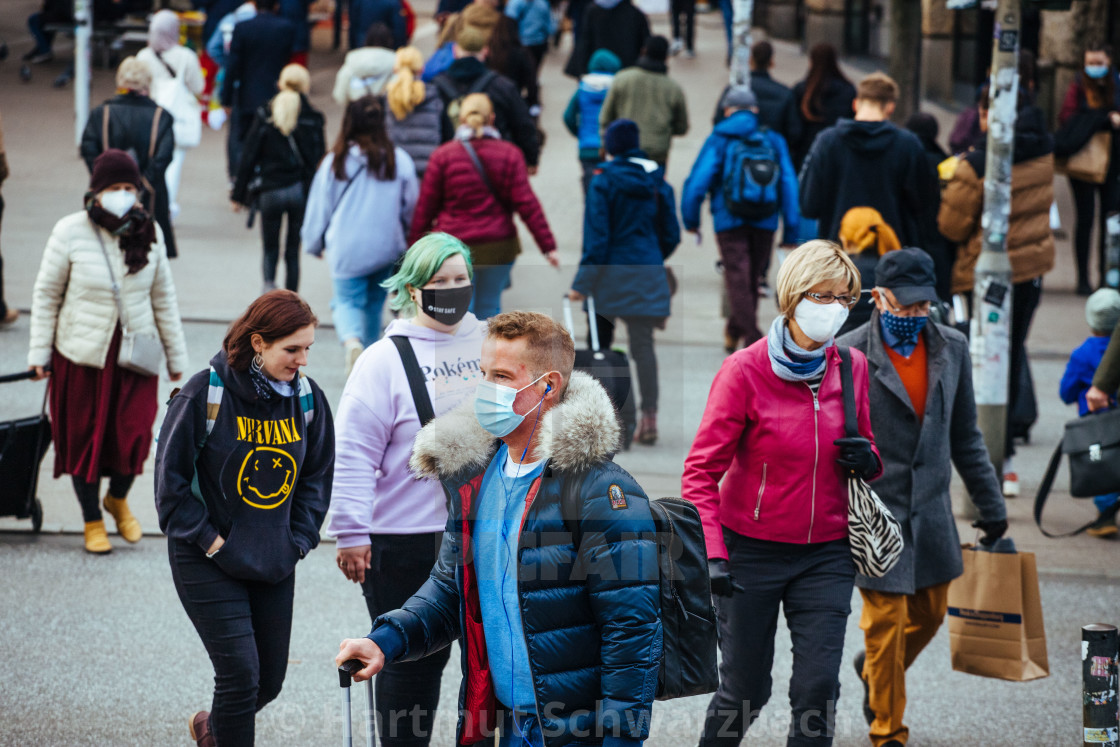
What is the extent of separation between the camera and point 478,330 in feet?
16.0

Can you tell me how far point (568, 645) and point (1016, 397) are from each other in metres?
6.66

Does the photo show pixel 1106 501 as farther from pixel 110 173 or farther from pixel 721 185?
pixel 110 173

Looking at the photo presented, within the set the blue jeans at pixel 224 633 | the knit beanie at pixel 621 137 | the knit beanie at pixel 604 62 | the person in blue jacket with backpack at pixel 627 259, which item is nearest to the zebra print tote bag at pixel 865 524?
the blue jeans at pixel 224 633

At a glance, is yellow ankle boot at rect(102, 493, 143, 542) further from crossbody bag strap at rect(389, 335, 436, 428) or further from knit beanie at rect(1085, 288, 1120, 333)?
knit beanie at rect(1085, 288, 1120, 333)

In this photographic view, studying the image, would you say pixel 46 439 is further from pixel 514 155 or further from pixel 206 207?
pixel 206 207

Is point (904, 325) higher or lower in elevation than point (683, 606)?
higher

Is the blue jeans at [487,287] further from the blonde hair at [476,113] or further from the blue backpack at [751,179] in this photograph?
the blue backpack at [751,179]

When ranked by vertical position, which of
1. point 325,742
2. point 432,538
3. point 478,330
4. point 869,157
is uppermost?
point 869,157

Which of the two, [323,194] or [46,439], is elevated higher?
[323,194]

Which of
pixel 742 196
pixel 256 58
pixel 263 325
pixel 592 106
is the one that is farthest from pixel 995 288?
pixel 256 58

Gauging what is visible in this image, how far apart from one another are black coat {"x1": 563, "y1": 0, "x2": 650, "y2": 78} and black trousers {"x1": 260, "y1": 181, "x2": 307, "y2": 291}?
5095 millimetres

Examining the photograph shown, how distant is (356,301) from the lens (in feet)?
30.6

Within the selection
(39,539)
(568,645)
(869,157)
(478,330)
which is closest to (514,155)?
(869,157)

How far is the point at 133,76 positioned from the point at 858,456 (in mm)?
7217
